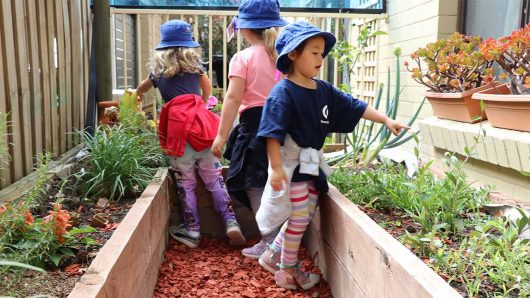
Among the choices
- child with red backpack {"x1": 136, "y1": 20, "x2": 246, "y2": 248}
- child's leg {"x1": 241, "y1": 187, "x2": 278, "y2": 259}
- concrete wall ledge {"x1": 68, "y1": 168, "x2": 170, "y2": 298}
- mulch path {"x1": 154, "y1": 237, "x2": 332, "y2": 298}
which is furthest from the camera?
child with red backpack {"x1": 136, "y1": 20, "x2": 246, "y2": 248}

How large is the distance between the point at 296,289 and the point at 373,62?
3.33 metres

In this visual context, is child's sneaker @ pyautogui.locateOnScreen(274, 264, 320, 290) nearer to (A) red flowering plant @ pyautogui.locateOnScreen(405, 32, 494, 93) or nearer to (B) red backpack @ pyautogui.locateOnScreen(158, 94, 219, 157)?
(B) red backpack @ pyautogui.locateOnScreen(158, 94, 219, 157)

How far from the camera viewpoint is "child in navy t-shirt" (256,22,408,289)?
7.90 ft

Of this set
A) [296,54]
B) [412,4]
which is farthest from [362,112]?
[412,4]

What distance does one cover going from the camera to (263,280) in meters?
2.77

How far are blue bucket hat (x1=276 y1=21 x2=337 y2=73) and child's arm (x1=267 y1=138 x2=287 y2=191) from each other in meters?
0.42

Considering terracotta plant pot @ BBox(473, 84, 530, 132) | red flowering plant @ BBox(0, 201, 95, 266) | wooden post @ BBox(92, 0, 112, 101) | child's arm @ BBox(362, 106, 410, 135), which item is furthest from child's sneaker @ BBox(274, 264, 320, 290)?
wooden post @ BBox(92, 0, 112, 101)

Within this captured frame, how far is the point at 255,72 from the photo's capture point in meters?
2.88

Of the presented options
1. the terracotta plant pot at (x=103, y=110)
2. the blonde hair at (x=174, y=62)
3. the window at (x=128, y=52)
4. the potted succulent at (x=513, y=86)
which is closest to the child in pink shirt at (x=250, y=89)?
the blonde hair at (x=174, y=62)

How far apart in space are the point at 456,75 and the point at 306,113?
137 centimetres

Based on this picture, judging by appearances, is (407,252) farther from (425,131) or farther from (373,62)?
(373,62)

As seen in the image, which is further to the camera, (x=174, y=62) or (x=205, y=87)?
(x=205, y=87)

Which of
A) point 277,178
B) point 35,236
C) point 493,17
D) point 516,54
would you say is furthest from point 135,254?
point 493,17

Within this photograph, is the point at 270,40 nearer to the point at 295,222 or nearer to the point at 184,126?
the point at 184,126
